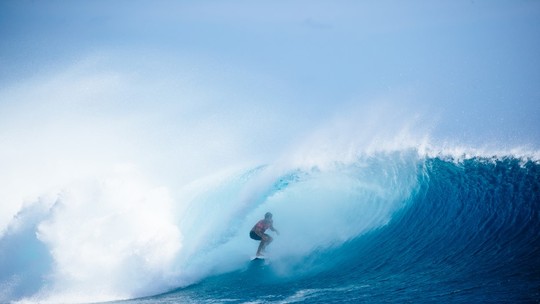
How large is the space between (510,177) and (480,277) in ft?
18.9

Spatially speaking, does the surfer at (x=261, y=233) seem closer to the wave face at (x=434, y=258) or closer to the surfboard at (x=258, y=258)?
the surfboard at (x=258, y=258)

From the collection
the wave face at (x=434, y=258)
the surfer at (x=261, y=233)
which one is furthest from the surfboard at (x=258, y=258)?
the wave face at (x=434, y=258)

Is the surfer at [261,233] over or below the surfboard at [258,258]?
over

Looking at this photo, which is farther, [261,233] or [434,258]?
[261,233]

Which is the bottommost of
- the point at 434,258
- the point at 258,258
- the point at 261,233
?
the point at 434,258

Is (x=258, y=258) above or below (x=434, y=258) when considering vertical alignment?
above

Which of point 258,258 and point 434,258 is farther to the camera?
point 258,258

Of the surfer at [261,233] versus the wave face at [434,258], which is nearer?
the wave face at [434,258]

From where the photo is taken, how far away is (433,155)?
11.9m

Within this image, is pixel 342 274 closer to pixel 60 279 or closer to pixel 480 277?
pixel 480 277

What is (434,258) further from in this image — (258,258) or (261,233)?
(258,258)

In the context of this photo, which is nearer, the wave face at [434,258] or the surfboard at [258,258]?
the wave face at [434,258]

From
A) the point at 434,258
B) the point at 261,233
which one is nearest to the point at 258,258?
the point at 261,233

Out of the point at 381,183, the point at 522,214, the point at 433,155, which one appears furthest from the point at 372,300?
the point at 433,155
